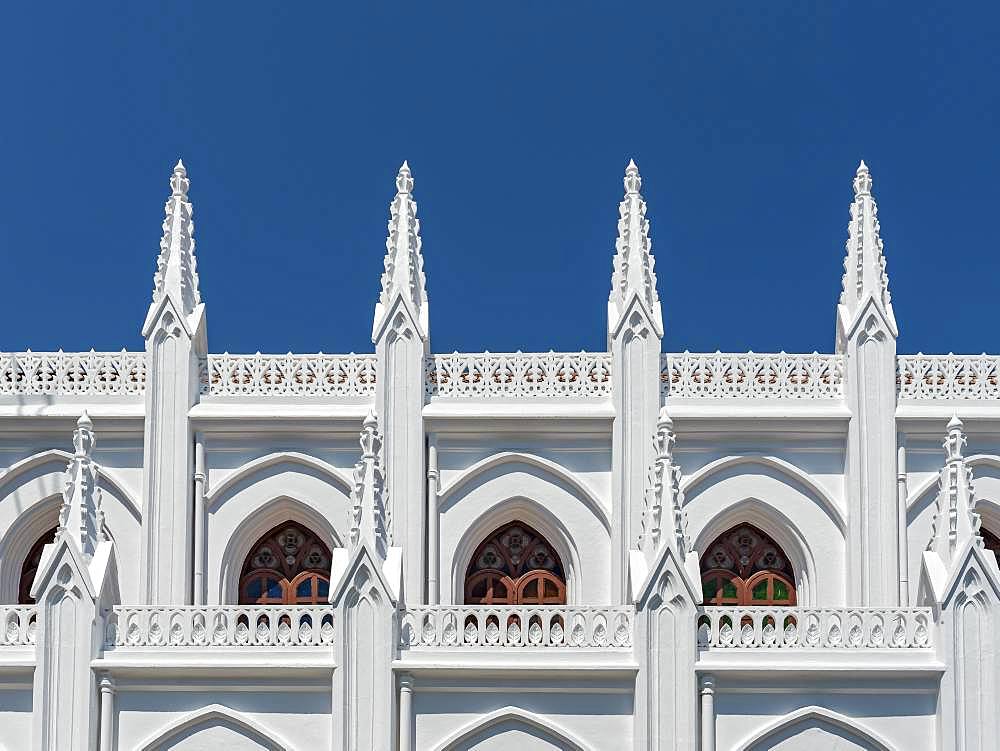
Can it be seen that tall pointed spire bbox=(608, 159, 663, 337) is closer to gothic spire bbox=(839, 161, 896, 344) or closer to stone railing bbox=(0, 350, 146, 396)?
gothic spire bbox=(839, 161, 896, 344)

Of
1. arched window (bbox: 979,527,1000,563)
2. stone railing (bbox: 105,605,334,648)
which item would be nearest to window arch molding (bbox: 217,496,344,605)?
stone railing (bbox: 105,605,334,648)

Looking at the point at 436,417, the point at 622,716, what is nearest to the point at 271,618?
the point at 622,716

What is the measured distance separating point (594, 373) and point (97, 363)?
8624mm

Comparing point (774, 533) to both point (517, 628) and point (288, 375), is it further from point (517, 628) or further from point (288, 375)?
point (288, 375)

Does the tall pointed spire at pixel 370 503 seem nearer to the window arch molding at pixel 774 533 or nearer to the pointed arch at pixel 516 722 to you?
the pointed arch at pixel 516 722

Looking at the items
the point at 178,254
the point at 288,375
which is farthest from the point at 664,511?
the point at 178,254

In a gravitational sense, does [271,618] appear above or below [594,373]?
below

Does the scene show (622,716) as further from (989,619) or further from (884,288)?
(884,288)

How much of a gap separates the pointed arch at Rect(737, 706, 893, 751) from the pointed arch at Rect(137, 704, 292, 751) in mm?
6280

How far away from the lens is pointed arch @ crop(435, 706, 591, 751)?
25.2 metres

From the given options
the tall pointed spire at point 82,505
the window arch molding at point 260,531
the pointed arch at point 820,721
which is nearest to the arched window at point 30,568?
the window arch molding at point 260,531

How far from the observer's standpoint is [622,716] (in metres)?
25.4

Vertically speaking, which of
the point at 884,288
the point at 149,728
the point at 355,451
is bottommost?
the point at 149,728

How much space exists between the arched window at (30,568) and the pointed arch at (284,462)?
3198 mm
